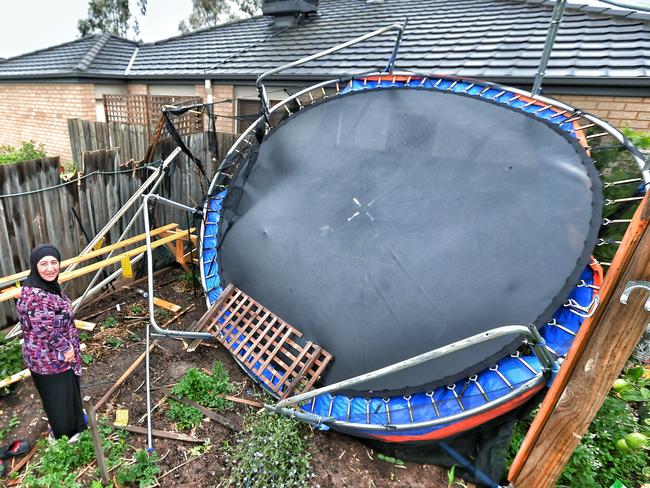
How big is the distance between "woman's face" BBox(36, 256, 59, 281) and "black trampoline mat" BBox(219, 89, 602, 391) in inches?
54.7

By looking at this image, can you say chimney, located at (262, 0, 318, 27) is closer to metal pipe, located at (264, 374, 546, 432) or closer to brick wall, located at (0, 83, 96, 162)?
brick wall, located at (0, 83, 96, 162)

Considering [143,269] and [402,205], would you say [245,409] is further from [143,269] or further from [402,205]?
[143,269]

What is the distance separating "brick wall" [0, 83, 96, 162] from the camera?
7566mm

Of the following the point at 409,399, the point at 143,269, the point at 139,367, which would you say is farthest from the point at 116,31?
the point at 409,399

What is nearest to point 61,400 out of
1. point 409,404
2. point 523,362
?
point 409,404

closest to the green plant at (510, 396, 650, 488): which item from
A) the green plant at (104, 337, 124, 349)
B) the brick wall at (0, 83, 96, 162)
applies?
the green plant at (104, 337, 124, 349)

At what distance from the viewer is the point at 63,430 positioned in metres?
2.22

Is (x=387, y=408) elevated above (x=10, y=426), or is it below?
above

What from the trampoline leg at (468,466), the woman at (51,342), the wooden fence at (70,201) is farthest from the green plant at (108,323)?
Answer: the trampoline leg at (468,466)

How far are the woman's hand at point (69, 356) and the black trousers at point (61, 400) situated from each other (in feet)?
0.28

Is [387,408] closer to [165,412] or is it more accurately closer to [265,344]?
[265,344]

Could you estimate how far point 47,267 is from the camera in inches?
78.1

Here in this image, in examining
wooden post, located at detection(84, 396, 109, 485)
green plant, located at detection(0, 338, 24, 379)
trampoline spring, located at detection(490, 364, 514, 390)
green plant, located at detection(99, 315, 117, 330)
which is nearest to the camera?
wooden post, located at detection(84, 396, 109, 485)

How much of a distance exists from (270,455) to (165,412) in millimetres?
911
